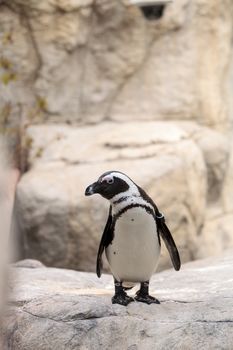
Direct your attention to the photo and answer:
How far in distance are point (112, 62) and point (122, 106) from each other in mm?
355

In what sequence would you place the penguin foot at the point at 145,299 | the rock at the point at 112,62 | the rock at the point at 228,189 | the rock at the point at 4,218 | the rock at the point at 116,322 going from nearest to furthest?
the rock at the point at 4,218 < the rock at the point at 116,322 < the penguin foot at the point at 145,299 < the rock at the point at 112,62 < the rock at the point at 228,189

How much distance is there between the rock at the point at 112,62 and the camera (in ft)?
17.0

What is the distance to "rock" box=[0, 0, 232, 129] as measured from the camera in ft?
17.0

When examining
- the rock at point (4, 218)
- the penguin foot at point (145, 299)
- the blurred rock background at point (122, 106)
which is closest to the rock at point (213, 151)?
the blurred rock background at point (122, 106)

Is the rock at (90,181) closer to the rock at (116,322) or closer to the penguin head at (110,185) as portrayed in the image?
the rock at (116,322)

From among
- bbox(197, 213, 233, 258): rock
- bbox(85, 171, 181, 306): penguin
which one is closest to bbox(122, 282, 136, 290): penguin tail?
bbox(85, 171, 181, 306): penguin

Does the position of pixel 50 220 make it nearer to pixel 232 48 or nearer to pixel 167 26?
pixel 167 26

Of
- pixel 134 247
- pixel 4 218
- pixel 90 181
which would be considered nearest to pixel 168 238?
pixel 134 247

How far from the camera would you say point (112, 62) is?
17.7 feet

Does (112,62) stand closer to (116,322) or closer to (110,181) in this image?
(110,181)

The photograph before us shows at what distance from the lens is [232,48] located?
19.7ft

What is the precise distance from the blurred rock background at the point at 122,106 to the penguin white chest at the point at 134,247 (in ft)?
7.47

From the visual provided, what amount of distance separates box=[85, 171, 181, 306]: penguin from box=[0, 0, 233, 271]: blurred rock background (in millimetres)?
2270

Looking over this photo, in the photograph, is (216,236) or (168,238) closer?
(168,238)
